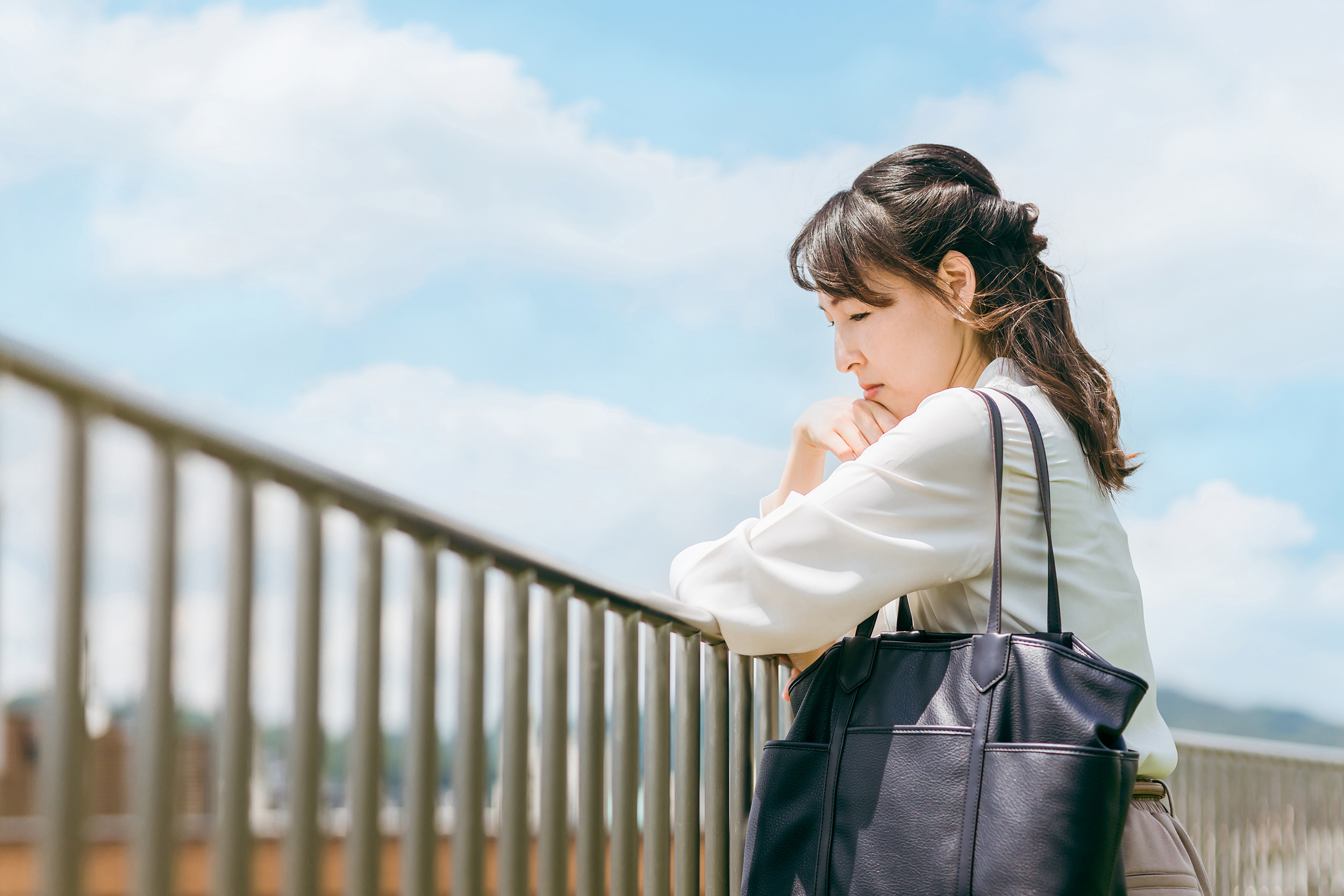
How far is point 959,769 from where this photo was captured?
3.82 feet

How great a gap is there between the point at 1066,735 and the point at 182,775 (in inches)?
31.7

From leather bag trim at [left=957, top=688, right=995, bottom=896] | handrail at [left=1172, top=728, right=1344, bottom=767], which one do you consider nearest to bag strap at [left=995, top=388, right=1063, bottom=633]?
leather bag trim at [left=957, top=688, right=995, bottom=896]

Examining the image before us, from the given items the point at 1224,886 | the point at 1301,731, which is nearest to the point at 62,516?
the point at 1224,886

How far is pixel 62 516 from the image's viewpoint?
2.25ft

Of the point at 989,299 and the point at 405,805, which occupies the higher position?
the point at 989,299

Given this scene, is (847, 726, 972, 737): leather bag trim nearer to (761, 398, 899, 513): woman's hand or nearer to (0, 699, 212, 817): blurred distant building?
(761, 398, 899, 513): woman's hand

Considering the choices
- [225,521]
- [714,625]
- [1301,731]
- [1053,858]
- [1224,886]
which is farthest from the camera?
[1301,731]

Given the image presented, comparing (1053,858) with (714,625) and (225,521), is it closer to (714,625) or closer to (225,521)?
(714,625)

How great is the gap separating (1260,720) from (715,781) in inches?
5716

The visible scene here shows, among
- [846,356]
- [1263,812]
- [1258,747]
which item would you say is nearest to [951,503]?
[846,356]

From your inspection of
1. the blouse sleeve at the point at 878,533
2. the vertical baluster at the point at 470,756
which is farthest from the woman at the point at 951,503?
the vertical baluster at the point at 470,756

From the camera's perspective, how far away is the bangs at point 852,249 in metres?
1.59

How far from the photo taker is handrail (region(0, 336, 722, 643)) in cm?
67

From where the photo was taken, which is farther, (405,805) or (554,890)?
(554,890)
